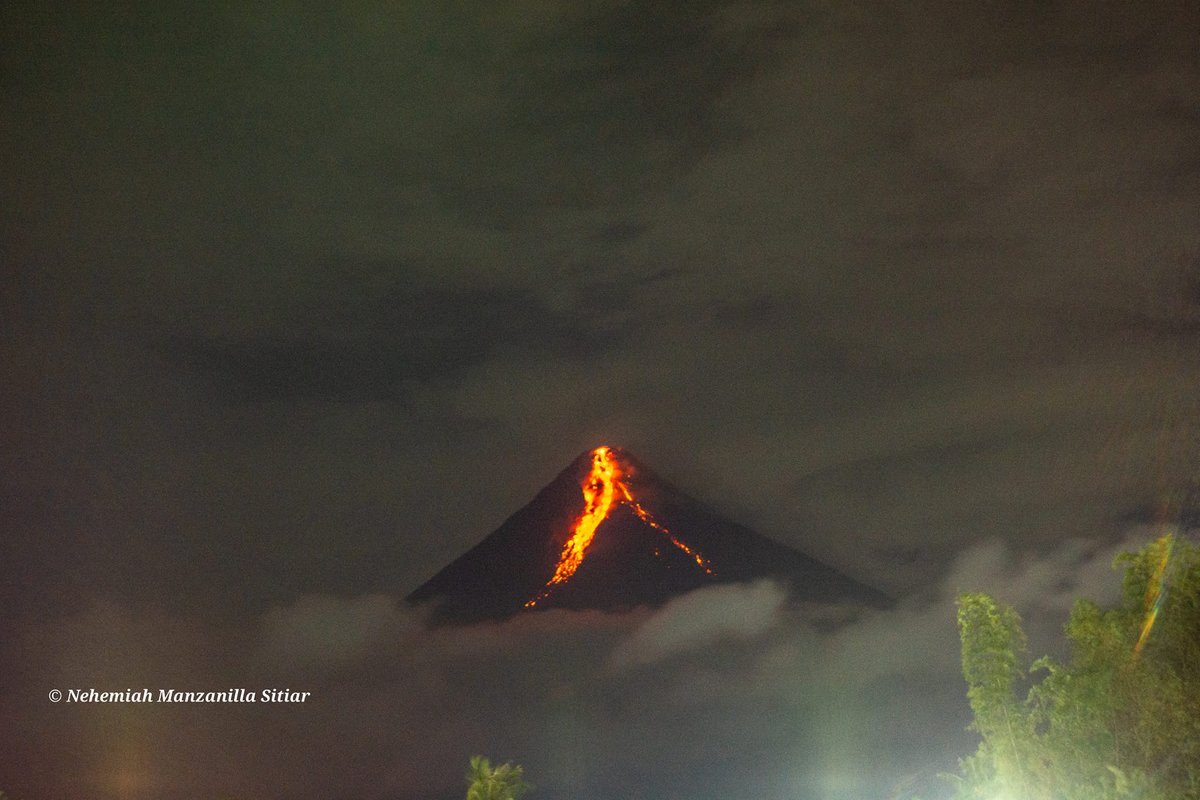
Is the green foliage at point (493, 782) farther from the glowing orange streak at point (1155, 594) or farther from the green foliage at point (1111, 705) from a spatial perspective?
the glowing orange streak at point (1155, 594)

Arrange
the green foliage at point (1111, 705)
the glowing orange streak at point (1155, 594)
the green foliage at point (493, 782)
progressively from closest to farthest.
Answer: the green foliage at point (1111, 705) < the glowing orange streak at point (1155, 594) < the green foliage at point (493, 782)

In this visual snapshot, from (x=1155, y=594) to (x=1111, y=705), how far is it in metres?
3.17

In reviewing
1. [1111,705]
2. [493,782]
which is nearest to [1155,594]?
[1111,705]

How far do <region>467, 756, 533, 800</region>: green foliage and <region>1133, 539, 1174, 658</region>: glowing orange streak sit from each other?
22214 millimetres

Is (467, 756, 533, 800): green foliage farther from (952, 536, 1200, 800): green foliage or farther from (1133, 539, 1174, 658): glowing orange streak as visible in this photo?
(1133, 539, 1174, 658): glowing orange streak

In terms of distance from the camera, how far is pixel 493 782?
46.7 meters

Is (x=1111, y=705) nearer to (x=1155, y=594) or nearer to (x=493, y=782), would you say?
(x=1155, y=594)

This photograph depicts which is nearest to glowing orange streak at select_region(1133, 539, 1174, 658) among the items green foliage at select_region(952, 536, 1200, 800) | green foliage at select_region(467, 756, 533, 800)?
green foliage at select_region(952, 536, 1200, 800)

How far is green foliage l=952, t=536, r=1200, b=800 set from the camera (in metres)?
32.5

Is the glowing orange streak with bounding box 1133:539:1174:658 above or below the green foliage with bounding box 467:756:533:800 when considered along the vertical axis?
below

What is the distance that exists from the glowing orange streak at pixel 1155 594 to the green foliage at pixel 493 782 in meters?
22.2

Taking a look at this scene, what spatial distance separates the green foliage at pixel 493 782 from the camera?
152 ft

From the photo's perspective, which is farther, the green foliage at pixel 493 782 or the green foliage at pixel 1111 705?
the green foliage at pixel 493 782

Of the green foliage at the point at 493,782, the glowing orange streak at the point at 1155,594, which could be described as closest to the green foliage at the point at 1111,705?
the glowing orange streak at the point at 1155,594
